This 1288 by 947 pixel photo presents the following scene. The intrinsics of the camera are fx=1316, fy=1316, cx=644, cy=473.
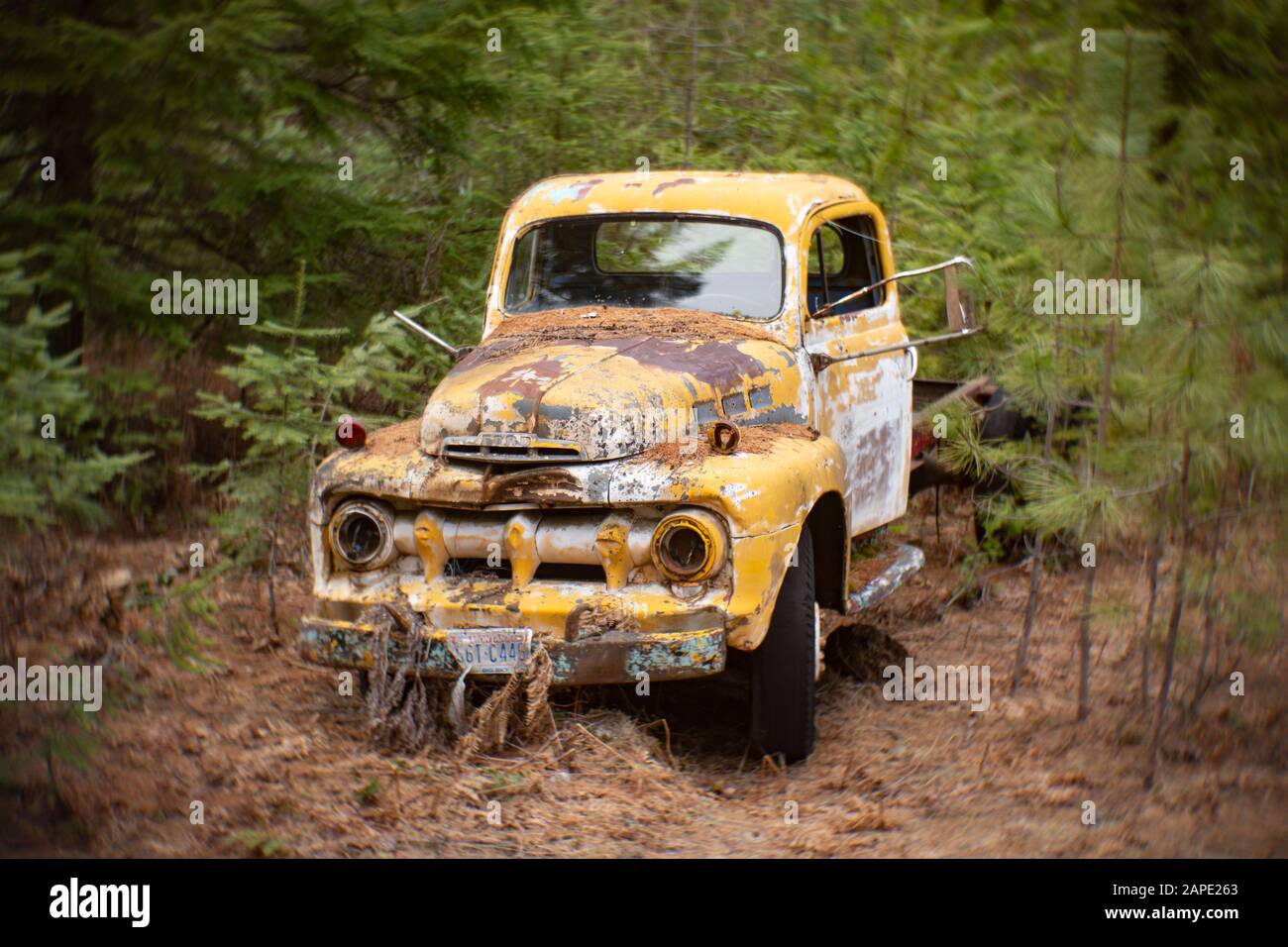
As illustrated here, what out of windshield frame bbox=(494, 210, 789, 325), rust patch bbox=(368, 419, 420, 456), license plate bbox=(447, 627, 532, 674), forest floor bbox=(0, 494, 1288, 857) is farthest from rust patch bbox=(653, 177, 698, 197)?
license plate bbox=(447, 627, 532, 674)

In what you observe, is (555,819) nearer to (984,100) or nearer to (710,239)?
(710,239)

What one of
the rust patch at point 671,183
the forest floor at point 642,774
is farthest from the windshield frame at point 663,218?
the forest floor at point 642,774

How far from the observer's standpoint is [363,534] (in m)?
4.91

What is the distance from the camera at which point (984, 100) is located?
385 inches

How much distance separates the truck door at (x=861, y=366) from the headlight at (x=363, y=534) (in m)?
1.91

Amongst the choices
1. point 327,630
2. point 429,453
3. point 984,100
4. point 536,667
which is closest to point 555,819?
point 536,667

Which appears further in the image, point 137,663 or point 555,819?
point 137,663

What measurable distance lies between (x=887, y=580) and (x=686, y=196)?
1.96 m

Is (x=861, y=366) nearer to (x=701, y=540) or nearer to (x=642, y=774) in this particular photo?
(x=701, y=540)

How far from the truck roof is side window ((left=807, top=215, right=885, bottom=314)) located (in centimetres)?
23

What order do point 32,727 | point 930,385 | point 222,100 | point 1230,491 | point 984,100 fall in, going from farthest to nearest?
point 984,100 → point 930,385 → point 222,100 → point 1230,491 → point 32,727

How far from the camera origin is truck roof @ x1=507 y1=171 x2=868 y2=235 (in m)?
5.82

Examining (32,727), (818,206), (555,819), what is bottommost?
(555,819)

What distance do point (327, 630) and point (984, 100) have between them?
708 cm
